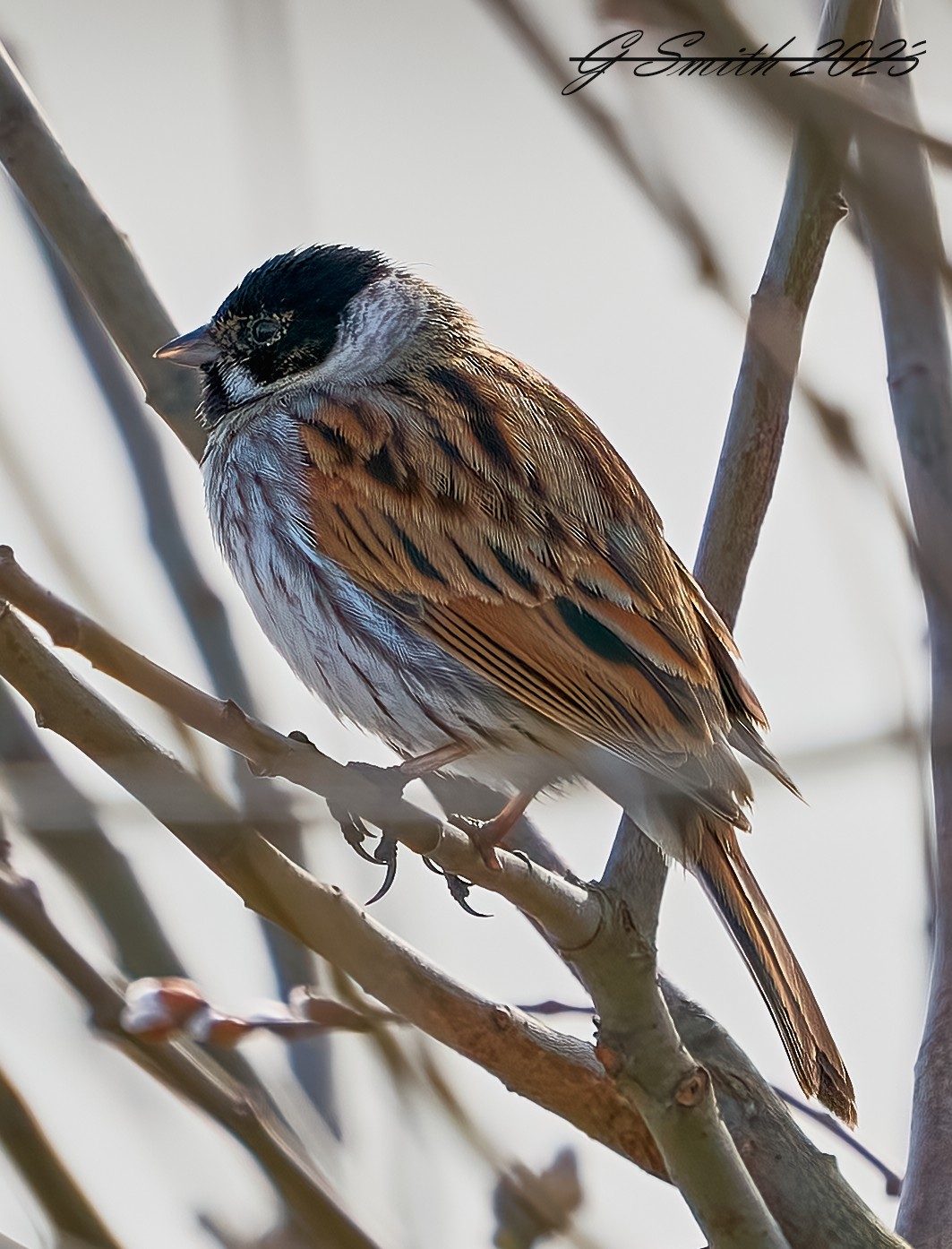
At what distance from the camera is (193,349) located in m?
4.45

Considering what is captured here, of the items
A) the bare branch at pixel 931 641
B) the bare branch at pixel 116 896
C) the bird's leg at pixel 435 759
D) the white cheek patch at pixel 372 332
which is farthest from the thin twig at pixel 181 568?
the bare branch at pixel 931 641

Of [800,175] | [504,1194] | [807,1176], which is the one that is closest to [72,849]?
[504,1194]

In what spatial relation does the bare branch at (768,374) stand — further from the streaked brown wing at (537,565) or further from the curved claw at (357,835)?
the curved claw at (357,835)

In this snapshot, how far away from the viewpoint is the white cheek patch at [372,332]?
463cm

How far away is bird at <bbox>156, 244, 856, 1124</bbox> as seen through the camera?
3.56 meters

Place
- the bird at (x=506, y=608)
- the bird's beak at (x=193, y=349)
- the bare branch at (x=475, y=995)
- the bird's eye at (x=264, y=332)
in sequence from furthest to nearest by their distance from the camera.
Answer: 1. the bird's eye at (x=264, y=332)
2. the bird's beak at (x=193, y=349)
3. the bird at (x=506, y=608)
4. the bare branch at (x=475, y=995)

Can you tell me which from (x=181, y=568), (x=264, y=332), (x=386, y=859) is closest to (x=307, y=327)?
(x=264, y=332)

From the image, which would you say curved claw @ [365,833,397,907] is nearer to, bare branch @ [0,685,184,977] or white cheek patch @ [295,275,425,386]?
bare branch @ [0,685,184,977]

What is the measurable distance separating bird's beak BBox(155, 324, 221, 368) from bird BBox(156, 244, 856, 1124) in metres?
0.02

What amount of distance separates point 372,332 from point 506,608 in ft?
4.52

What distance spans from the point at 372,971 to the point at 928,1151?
1.27 m

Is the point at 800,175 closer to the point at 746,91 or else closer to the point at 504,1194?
the point at 746,91

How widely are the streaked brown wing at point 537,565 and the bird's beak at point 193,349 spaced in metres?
0.49

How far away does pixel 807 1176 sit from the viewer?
314 centimetres
